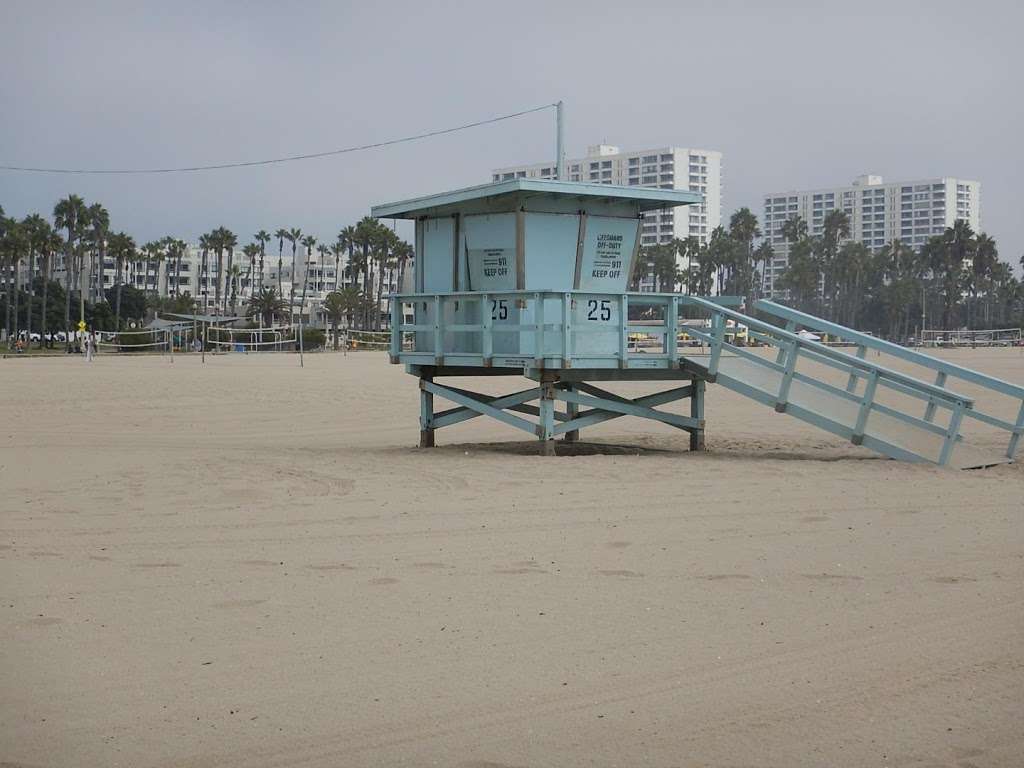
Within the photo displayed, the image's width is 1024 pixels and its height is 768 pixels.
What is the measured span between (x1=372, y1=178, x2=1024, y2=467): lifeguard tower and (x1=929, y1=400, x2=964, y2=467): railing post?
0.02m

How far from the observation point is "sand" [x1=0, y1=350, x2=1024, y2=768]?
456cm

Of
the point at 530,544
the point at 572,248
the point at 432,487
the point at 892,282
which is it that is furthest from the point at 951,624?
the point at 892,282

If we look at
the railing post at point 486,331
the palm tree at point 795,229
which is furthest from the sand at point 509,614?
the palm tree at point 795,229

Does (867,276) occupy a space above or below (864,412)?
above

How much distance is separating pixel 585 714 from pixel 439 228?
11.4 metres

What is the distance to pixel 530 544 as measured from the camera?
829 cm

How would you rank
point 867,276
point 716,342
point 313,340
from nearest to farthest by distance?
point 716,342 < point 313,340 < point 867,276

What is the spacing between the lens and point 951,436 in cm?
1273

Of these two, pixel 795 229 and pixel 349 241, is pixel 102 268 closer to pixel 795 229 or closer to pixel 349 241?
pixel 349 241

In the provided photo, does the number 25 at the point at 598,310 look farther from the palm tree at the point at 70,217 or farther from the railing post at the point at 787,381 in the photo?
the palm tree at the point at 70,217

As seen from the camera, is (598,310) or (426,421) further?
(426,421)

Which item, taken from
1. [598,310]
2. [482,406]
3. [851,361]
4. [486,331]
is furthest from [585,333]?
[851,361]

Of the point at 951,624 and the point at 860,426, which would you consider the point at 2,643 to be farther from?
the point at 860,426

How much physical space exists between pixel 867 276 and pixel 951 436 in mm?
149739
